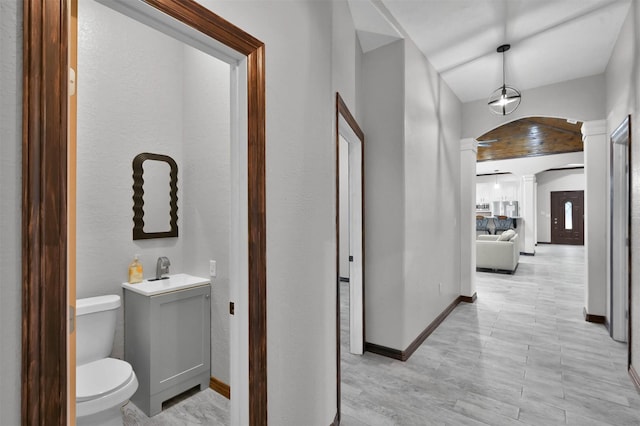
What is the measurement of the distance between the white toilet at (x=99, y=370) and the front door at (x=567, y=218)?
15.7m

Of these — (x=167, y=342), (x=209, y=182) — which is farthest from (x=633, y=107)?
(x=167, y=342)

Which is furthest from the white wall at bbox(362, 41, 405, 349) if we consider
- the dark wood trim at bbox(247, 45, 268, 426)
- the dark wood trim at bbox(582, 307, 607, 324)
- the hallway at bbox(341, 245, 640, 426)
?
the dark wood trim at bbox(582, 307, 607, 324)

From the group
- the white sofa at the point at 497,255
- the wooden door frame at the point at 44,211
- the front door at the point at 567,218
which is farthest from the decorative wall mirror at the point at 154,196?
the front door at the point at 567,218

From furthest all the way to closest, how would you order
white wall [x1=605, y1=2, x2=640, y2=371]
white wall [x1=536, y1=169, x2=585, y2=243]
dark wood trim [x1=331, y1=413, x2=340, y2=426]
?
white wall [x1=536, y1=169, x2=585, y2=243] < white wall [x1=605, y1=2, x2=640, y2=371] < dark wood trim [x1=331, y1=413, x2=340, y2=426]

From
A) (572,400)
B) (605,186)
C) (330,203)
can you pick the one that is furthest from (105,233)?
(605,186)

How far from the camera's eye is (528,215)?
10.6 m

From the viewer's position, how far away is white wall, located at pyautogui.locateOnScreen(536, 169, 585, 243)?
1253 cm

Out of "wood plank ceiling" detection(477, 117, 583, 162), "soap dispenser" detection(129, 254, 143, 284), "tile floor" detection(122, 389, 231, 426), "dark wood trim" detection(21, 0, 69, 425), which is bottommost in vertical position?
"tile floor" detection(122, 389, 231, 426)

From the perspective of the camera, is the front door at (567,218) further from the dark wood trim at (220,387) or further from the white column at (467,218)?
the dark wood trim at (220,387)

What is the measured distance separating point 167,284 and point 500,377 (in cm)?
275

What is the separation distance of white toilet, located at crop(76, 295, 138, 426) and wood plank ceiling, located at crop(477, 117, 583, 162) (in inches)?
243

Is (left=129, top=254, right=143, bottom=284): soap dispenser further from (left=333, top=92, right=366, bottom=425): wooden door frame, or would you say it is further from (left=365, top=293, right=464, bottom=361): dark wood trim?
(left=365, top=293, right=464, bottom=361): dark wood trim

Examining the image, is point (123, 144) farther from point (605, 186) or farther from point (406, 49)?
point (605, 186)

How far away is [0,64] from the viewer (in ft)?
2.05
